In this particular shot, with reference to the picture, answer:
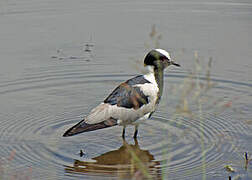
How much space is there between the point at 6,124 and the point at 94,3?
18.4 ft

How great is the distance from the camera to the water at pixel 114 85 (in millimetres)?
7035

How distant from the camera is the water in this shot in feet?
23.1

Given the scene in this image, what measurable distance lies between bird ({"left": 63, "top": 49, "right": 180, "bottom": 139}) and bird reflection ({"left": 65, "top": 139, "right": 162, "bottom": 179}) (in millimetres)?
387

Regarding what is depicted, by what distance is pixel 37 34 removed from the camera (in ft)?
37.0

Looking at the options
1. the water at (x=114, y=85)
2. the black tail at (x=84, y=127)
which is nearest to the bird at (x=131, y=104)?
the black tail at (x=84, y=127)

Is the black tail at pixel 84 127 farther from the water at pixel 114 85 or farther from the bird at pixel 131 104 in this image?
the water at pixel 114 85

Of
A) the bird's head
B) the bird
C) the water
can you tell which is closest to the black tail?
the bird

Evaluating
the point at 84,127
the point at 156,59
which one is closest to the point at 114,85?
the point at 156,59

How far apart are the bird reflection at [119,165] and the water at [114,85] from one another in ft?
0.04

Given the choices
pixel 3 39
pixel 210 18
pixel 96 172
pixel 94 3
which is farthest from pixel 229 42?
pixel 96 172

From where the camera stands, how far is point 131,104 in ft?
24.8

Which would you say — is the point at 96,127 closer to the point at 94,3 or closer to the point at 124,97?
the point at 124,97

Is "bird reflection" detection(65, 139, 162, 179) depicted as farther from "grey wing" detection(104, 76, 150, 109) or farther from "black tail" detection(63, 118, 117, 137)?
"grey wing" detection(104, 76, 150, 109)

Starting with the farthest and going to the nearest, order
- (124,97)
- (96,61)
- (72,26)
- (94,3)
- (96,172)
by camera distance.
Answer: (94,3), (72,26), (96,61), (124,97), (96,172)
